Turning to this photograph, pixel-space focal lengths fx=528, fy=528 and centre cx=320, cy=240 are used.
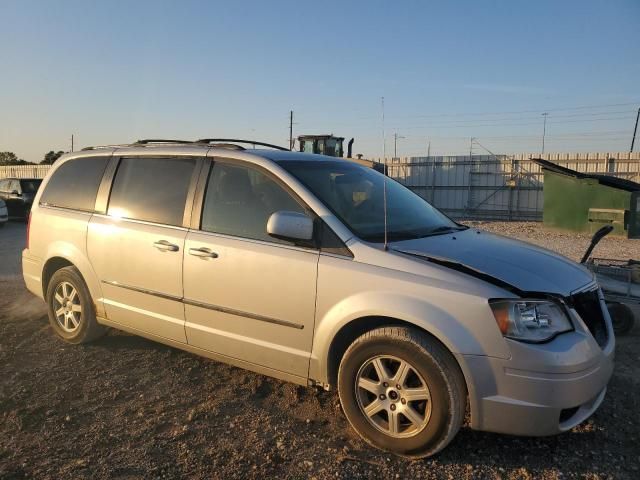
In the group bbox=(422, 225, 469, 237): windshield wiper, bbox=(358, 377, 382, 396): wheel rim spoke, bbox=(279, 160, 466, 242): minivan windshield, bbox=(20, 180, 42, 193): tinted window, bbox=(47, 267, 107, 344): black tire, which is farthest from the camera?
bbox=(20, 180, 42, 193): tinted window

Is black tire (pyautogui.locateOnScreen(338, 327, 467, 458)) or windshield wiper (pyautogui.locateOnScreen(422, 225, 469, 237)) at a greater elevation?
windshield wiper (pyautogui.locateOnScreen(422, 225, 469, 237))

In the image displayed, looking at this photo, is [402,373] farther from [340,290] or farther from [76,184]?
[76,184]

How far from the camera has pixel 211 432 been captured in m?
3.31

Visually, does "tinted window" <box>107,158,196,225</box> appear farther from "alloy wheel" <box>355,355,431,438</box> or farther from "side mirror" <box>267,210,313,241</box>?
"alloy wheel" <box>355,355,431,438</box>

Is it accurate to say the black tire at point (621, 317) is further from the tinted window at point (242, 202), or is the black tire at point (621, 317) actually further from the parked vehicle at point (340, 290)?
the tinted window at point (242, 202)

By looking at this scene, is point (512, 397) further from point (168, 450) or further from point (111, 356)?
point (111, 356)

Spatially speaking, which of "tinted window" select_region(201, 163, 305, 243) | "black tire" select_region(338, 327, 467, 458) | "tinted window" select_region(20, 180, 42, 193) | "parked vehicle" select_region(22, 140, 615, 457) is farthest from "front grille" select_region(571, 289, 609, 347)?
"tinted window" select_region(20, 180, 42, 193)

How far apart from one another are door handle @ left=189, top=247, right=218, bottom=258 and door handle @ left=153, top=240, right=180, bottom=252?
157mm

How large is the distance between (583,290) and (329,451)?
178 cm

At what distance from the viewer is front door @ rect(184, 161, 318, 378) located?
3.32 metres

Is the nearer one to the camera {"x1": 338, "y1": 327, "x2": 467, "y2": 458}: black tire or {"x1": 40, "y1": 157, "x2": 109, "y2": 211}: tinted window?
{"x1": 338, "y1": 327, "x2": 467, "y2": 458}: black tire

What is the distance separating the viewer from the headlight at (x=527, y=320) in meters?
2.72

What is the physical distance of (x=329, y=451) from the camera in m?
3.08

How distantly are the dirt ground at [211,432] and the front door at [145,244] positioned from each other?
47 cm
